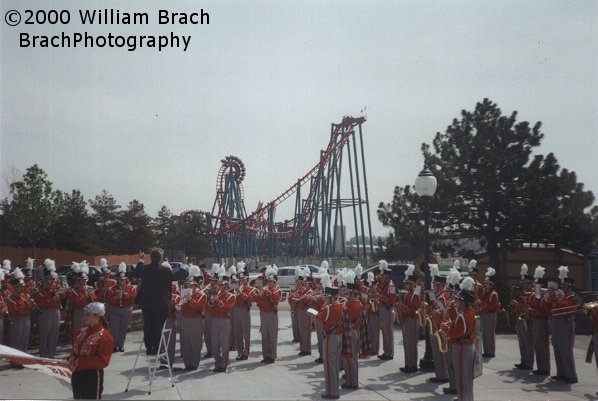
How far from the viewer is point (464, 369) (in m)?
8.52

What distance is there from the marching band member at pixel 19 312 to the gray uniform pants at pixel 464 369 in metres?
8.62

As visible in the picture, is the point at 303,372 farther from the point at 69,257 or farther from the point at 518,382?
the point at 69,257

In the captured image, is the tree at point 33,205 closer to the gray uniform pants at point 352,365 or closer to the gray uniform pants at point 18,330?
the gray uniform pants at point 18,330

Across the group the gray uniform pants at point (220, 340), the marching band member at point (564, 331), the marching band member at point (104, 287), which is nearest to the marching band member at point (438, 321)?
the marching band member at point (564, 331)

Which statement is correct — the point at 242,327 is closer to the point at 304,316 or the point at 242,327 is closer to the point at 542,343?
the point at 304,316

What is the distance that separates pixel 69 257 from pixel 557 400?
33233 mm

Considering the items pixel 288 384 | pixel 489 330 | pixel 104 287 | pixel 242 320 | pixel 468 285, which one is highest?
pixel 468 285

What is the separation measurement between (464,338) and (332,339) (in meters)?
2.06

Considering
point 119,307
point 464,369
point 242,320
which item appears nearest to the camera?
point 464,369

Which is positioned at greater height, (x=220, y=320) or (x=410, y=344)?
(x=220, y=320)

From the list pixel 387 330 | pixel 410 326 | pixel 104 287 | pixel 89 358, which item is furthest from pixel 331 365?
pixel 104 287

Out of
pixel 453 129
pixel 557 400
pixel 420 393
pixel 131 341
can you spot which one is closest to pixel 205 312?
pixel 131 341

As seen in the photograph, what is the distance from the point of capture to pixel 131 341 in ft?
51.3

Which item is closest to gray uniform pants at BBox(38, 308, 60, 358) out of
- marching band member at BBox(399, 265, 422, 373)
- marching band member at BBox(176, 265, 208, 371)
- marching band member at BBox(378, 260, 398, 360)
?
marching band member at BBox(176, 265, 208, 371)
